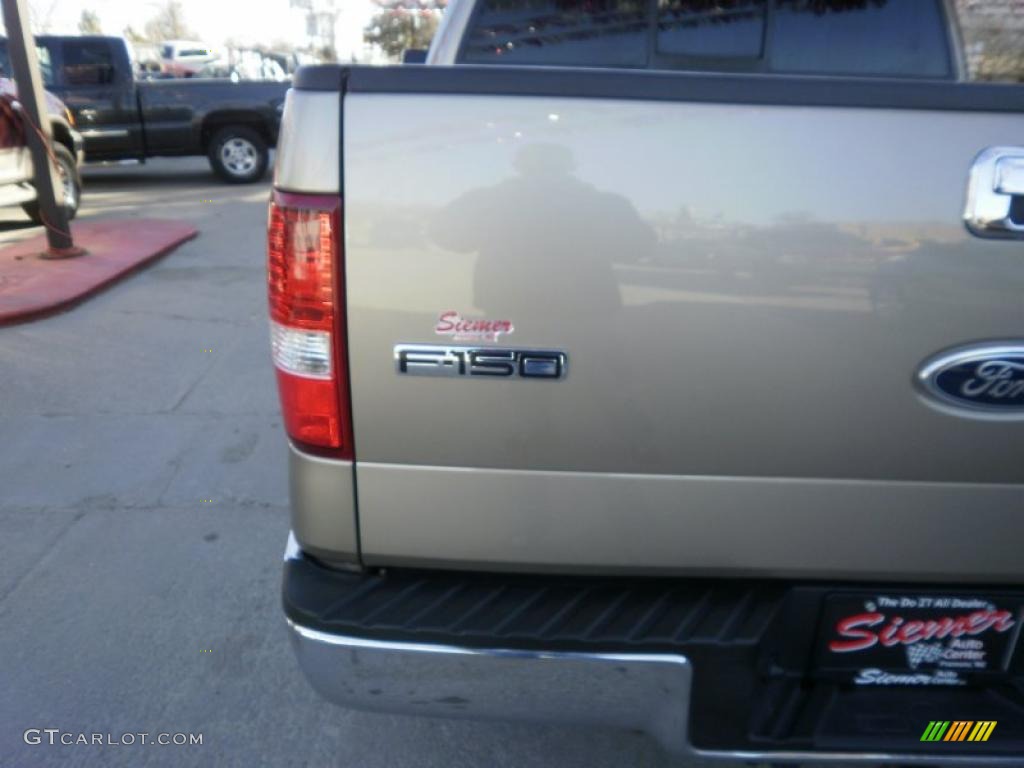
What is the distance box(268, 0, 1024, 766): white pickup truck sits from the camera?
1492 mm

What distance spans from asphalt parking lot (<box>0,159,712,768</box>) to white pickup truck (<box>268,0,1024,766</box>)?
2.90ft

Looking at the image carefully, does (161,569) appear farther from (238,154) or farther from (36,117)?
(238,154)

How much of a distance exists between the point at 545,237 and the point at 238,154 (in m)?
12.7

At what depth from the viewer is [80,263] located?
770cm

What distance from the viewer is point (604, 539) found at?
5.60 feet

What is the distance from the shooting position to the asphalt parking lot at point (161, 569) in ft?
8.11

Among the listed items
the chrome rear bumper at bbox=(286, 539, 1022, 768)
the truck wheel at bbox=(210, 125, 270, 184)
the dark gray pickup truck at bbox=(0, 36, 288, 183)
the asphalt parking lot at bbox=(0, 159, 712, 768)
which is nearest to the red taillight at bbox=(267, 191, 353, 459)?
the chrome rear bumper at bbox=(286, 539, 1022, 768)

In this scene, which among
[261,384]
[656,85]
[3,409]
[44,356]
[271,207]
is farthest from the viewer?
[44,356]

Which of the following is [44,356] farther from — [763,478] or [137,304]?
[763,478]

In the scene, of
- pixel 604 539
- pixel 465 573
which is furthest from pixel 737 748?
pixel 465 573

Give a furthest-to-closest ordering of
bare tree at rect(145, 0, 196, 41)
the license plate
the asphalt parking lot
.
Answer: bare tree at rect(145, 0, 196, 41) < the asphalt parking lot < the license plate

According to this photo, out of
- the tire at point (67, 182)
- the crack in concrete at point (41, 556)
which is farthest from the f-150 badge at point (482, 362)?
the tire at point (67, 182)

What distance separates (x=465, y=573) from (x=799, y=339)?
85 cm

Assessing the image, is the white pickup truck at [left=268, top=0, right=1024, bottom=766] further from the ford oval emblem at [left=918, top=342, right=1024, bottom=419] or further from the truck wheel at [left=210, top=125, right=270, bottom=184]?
the truck wheel at [left=210, top=125, right=270, bottom=184]
